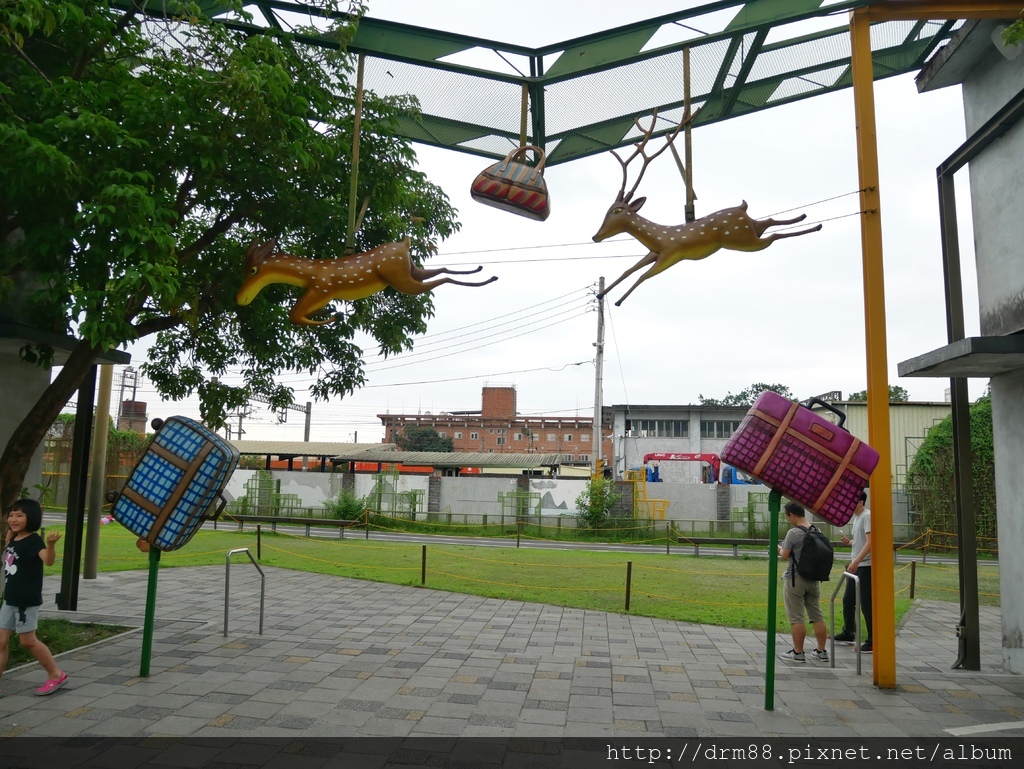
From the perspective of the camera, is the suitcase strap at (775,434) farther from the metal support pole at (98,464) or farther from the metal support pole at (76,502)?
the metal support pole at (98,464)

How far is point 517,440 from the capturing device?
7344cm

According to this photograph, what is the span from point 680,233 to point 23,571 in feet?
17.7

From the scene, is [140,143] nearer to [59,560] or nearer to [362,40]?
[362,40]

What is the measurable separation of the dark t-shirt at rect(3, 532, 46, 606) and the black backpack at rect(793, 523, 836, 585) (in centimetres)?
680

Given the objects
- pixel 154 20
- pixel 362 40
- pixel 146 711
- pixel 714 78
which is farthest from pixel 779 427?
pixel 154 20

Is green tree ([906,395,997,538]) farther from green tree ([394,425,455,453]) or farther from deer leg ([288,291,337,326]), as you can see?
green tree ([394,425,455,453])

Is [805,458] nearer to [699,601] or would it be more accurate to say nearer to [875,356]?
[875,356]

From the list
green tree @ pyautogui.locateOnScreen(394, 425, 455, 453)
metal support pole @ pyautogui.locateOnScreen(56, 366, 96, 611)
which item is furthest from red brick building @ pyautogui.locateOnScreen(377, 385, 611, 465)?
metal support pole @ pyautogui.locateOnScreen(56, 366, 96, 611)

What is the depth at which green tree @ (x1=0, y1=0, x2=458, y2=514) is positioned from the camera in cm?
555

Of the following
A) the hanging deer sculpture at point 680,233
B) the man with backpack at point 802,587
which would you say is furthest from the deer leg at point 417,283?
the man with backpack at point 802,587

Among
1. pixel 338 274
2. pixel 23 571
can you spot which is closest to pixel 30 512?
pixel 23 571

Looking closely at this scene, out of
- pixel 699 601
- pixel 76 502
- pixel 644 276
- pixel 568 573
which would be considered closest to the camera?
pixel 644 276

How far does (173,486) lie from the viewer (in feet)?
19.6
